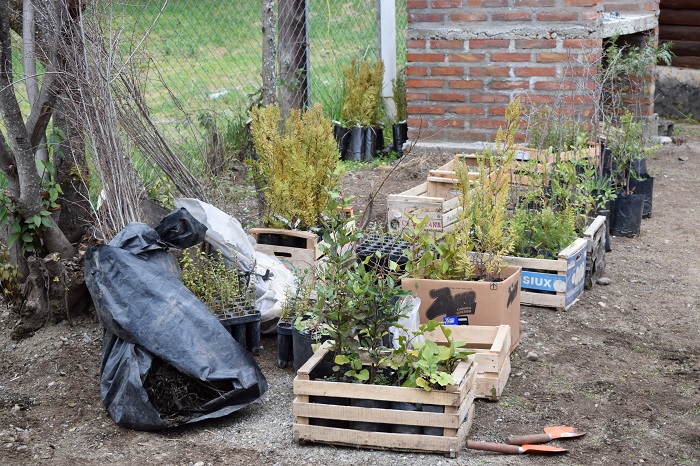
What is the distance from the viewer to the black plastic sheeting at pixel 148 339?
3568 millimetres

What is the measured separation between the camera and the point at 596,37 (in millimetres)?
7344

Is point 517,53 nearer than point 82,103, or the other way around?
point 82,103

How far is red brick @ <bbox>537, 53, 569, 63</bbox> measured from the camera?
741 centimetres

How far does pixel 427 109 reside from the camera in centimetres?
800

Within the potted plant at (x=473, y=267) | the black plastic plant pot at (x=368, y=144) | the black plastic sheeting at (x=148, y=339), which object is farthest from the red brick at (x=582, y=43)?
the black plastic sheeting at (x=148, y=339)

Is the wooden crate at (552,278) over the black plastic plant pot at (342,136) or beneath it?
beneath

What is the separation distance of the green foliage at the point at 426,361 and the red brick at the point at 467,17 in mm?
4692

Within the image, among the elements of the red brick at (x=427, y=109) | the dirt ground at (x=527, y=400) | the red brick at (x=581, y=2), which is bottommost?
the dirt ground at (x=527, y=400)

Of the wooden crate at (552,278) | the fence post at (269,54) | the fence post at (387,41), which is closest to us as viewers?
the wooden crate at (552,278)

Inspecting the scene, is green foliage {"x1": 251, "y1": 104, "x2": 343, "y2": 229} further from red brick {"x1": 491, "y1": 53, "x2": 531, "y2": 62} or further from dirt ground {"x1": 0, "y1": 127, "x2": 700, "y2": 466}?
red brick {"x1": 491, "y1": 53, "x2": 531, "y2": 62}

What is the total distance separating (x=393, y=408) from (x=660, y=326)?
2119 millimetres

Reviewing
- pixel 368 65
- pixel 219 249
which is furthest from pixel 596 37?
pixel 219 249

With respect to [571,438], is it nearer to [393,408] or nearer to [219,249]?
[393,408]

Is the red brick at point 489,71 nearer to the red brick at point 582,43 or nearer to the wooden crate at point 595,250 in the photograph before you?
the red brick at point 582,43
